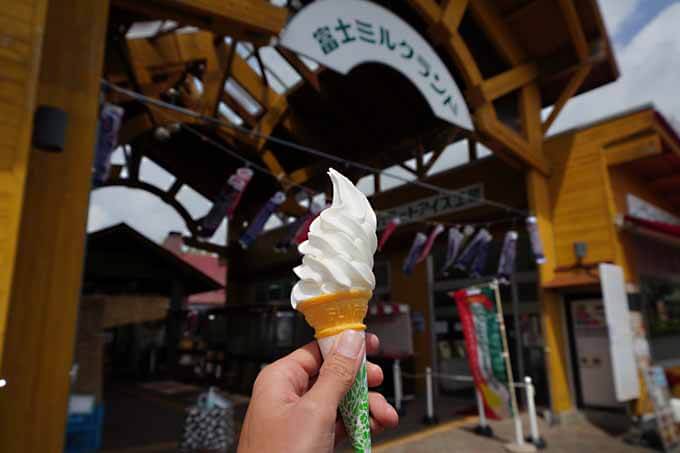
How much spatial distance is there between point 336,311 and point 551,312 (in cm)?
810

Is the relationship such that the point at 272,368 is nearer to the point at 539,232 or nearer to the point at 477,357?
the point at 477,357

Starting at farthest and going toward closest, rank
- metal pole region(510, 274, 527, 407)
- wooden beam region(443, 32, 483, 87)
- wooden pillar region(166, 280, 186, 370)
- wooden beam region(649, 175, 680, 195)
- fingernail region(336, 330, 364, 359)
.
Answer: wooden pillar region(166, 280, 186, 370) → wooden beam region(649, 175, 680, 195) → metal pole region(510, 274, 527, 407) → wooden beam region(443, 32, 483, 87) → fingernail region(336, 330, 364, 359)

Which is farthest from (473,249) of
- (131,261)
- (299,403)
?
(131,261)

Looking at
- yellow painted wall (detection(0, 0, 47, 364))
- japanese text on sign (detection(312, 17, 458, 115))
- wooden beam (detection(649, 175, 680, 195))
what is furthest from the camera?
wooden beam (detection(649, 175, 680, 195))

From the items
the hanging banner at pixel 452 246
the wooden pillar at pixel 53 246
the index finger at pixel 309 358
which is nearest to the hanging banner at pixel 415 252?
the hanging banner at pixel 452 246

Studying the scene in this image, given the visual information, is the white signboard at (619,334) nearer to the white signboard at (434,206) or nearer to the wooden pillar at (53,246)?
the white signboard at (434,206)

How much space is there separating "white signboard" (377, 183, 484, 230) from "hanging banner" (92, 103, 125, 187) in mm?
6888

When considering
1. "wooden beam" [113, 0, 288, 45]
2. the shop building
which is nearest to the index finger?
the shop building

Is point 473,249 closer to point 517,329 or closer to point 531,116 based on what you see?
point 517,329

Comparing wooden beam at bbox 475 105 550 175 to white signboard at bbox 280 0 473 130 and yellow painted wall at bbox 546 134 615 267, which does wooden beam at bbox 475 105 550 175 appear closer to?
yellow painted wall at bbox 546 134 615 267

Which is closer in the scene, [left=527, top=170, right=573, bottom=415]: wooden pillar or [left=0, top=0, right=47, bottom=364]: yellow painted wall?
[left=0, top=0, right=47, bottom=364]: yellow painted wall

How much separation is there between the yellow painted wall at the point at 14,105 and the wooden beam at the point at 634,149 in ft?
29.8

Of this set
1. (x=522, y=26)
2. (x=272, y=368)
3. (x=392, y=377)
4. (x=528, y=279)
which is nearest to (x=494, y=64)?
(x=522, y=26)

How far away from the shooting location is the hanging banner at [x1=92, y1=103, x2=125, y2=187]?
12.6 feet
